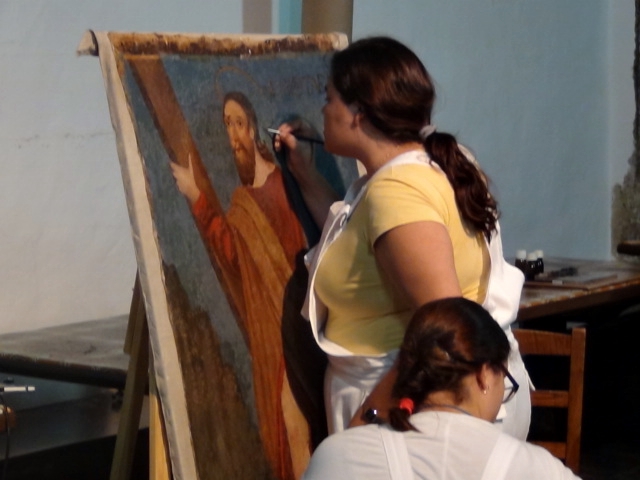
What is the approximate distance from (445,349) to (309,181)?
73 cm

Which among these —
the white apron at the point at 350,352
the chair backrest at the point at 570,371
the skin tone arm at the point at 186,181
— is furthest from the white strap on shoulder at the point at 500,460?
the chair backrest at the point at 570,371

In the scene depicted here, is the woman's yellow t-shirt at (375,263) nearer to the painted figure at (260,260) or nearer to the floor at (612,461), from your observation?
the painted figure at (260,260)

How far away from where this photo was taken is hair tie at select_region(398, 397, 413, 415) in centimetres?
169

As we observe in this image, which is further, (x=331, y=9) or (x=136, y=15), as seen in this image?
(x=331, y=9)

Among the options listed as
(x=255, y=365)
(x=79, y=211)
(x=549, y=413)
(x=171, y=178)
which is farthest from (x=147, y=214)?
(x=549, y=413)

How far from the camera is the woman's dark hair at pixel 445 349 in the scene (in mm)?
1693

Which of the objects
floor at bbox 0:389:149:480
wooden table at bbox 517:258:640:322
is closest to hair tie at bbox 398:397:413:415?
wooden table at bbox 517:258:640:322

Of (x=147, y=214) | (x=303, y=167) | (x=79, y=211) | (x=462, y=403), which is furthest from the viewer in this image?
(x=79, y=211)

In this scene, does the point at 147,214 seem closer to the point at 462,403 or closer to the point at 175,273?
the point at 175,273

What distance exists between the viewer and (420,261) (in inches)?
72.6

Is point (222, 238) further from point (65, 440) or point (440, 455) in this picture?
point (65, 440)

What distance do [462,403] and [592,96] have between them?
4.76 metres

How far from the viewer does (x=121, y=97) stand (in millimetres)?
1928

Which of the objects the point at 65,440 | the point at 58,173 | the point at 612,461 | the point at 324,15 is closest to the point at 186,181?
the point at 58,173
